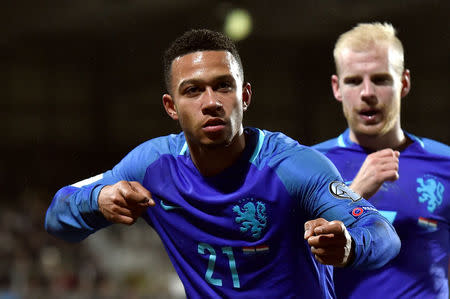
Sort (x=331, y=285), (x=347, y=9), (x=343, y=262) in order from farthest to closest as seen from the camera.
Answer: (x=347, y=9) → (x=331, y=285) → (x=343, y=262)

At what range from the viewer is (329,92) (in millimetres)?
16391

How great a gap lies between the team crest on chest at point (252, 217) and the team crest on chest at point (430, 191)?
0.98 meters

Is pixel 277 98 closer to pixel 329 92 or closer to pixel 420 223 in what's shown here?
pixel 329 92

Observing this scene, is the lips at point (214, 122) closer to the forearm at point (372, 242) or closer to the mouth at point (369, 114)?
the forearm at point (372, 242)

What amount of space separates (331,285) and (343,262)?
2.22 ft

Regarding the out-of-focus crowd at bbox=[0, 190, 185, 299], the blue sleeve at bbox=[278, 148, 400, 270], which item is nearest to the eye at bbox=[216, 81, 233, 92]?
the blue sleeve at bbox=[278, 148, 400, 270]

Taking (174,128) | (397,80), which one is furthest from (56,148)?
(397,80)

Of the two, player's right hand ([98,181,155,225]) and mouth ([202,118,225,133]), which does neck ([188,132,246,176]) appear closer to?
mouth ([202,118,225,133])

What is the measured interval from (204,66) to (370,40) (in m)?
1.10

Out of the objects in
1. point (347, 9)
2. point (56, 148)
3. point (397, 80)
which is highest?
point (347, 9)

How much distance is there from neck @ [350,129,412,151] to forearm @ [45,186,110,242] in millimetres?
1305

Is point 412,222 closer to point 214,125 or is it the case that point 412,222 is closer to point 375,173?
point 375,173

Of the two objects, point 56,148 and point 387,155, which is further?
point 56,148

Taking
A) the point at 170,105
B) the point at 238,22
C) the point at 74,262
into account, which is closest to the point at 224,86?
the point at 170,105
